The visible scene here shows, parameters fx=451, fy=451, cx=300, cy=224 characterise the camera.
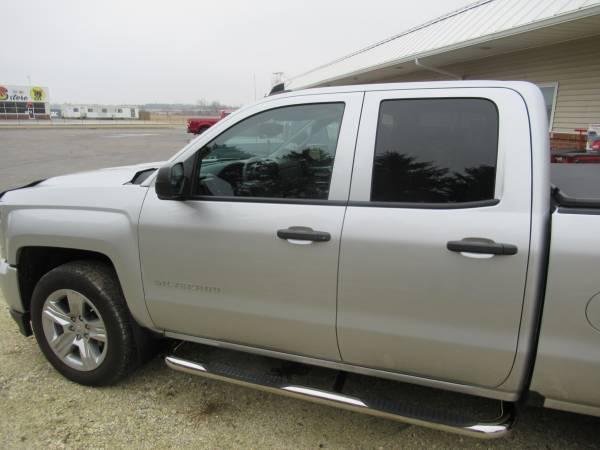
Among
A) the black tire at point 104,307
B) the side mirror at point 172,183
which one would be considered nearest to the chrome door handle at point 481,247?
the side mirror at point 172,183

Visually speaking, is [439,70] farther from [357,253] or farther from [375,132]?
[357,253]

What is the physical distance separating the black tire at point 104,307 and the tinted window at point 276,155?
89 centimetres

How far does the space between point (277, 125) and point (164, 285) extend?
3.66ft

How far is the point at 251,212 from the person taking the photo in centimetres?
235

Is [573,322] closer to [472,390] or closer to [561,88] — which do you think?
[472,390]

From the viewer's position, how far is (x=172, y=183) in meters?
2.39

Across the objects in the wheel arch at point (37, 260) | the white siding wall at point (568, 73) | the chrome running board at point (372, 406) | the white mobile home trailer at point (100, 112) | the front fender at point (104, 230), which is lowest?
the chrome running board at point (372, 406)

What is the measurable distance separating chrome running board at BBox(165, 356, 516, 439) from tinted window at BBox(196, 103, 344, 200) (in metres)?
0.99

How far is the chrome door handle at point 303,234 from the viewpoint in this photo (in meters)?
2.16

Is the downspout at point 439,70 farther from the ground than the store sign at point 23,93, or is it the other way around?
the store sign at point 23,93

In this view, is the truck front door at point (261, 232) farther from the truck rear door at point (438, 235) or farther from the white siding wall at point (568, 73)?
the white siding wall at point (568, 73)

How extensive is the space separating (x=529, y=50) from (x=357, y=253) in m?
9.32

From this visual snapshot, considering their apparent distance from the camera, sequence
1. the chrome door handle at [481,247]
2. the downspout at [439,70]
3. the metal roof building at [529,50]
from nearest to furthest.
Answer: the chrome door handle at [481,247] → the metal roof building at [529,50] → the downspout at [439,70]

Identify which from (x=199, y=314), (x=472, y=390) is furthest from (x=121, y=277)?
(x=472, y=390)
